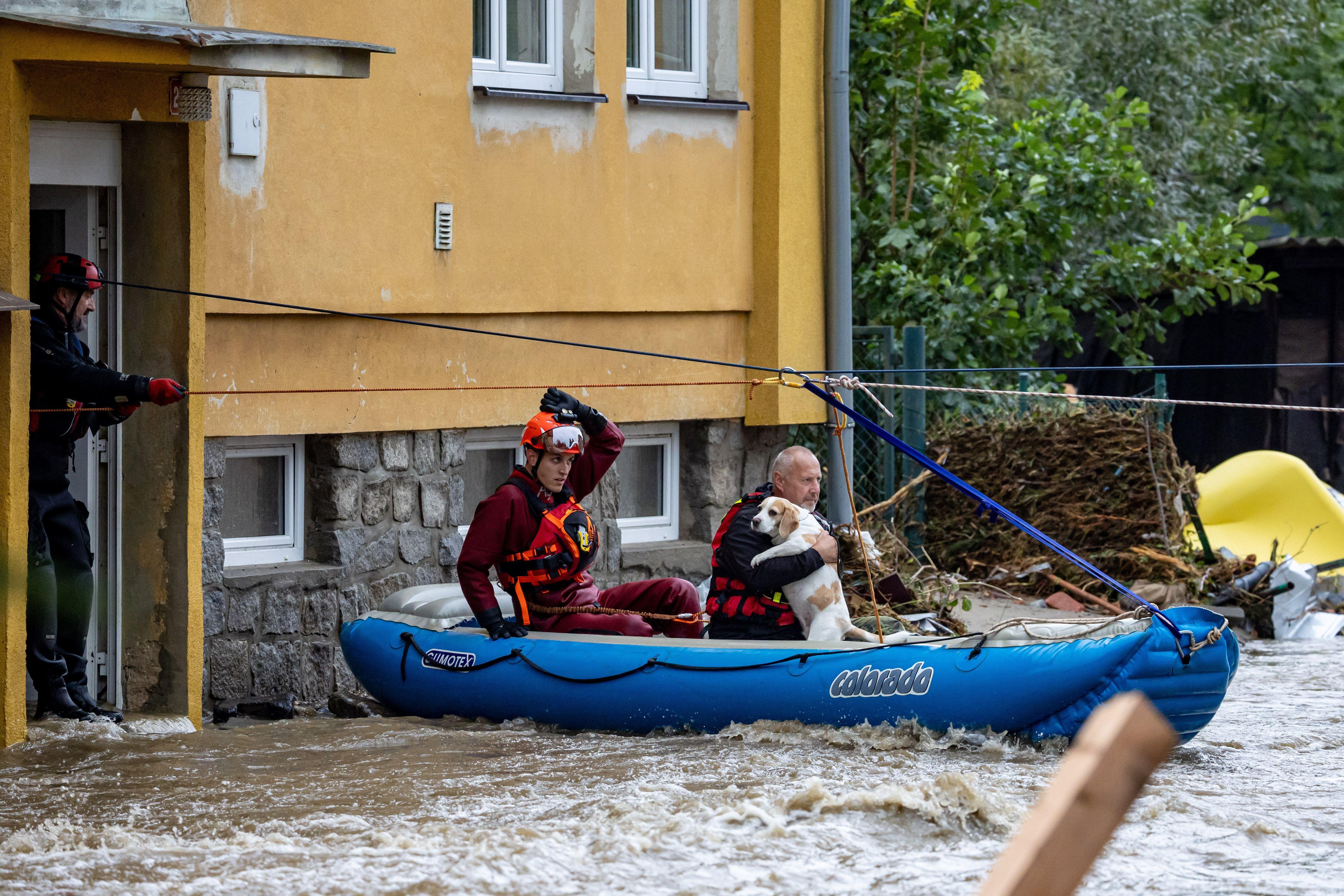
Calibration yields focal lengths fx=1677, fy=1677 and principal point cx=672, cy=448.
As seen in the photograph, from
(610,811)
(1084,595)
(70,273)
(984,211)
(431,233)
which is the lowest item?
(610,811)

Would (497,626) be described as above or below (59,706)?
above

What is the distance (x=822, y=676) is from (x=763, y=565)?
0.57m

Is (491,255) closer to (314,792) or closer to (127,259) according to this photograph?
(127,259)

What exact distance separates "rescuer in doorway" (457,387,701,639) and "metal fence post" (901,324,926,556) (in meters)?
3.73

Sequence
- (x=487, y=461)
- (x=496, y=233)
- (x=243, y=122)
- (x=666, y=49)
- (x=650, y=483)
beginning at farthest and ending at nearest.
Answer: (x=650, y=483), (x=666, y=49), (x=487, y=461), (x=496, y=233), (x=243, y=122)

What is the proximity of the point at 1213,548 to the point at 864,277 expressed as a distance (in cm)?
308

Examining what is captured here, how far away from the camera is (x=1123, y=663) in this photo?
20.6 feet

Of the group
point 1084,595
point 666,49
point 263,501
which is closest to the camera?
point 263,501

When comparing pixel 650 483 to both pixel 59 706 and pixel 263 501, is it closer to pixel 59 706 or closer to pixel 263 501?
pixel 263 501

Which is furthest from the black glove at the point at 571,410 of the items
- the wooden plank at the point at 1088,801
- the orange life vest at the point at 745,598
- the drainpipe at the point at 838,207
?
the wooden plank at the point at 1088,801

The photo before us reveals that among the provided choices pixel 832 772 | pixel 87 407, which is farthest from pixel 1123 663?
pixel 87 407

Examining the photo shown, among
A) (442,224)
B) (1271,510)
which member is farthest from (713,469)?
(1271,510)

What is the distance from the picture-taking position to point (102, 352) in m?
7.36

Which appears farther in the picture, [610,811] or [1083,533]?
[1083,533]
